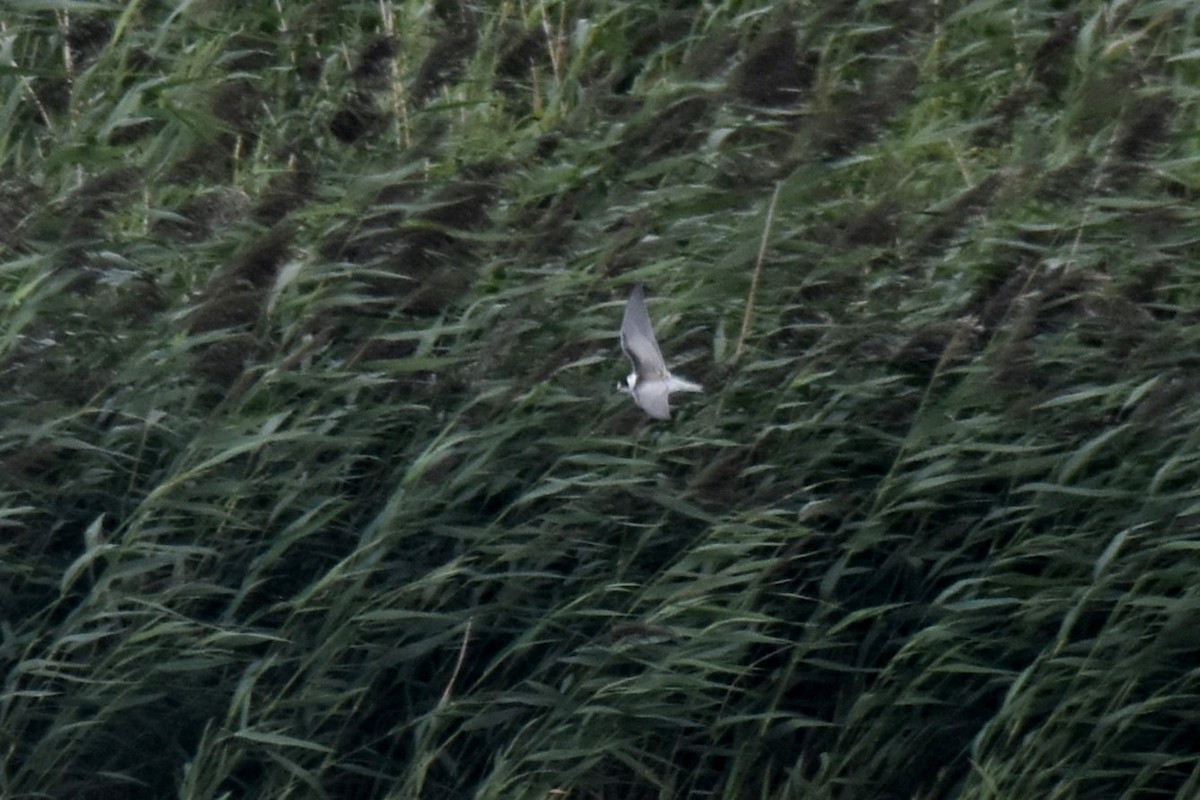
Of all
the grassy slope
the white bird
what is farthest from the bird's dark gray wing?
the grassy slope

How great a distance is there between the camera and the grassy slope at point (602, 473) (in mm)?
3809

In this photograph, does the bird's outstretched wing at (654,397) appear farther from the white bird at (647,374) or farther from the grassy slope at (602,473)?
the grassy slope at (602,473)

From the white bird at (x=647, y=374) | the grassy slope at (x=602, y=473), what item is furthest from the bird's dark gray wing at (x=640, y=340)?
the grassy slope at (x=602, y=473)

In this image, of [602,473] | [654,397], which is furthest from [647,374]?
[602,473]

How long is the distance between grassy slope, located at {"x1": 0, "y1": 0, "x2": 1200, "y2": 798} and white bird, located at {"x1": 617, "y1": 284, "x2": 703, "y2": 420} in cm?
16

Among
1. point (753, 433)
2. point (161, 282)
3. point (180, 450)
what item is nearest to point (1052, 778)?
point (753, 433)

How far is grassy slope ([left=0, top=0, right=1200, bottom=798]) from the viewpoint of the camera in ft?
12.5

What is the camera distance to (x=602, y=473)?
401 cm

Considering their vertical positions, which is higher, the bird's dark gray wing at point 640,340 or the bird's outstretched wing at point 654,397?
the bird's dark gray wing at point 640,340

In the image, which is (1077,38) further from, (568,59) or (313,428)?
(313,428)

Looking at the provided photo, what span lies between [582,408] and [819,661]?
72 centimetres

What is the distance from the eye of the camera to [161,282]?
4.51 m

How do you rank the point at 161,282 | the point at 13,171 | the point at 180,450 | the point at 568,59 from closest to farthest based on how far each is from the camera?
the point at 180,450 < the point at 161,282 < the point at 13,171 < the point at 568,59

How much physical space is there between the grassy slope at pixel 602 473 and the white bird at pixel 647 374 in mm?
156
